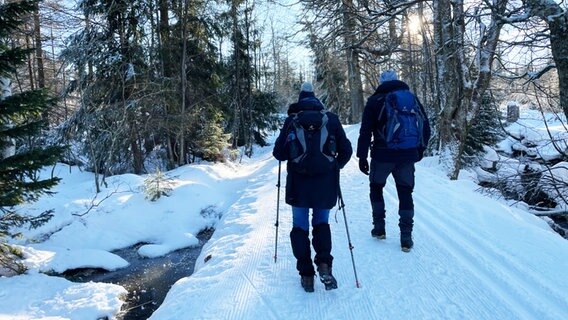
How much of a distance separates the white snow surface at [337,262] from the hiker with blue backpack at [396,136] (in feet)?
2.62

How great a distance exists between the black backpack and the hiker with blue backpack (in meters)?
1.06

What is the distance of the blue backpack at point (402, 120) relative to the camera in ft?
15.3

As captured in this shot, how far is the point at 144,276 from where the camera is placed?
721 cm

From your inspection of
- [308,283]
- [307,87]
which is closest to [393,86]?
[307,87]

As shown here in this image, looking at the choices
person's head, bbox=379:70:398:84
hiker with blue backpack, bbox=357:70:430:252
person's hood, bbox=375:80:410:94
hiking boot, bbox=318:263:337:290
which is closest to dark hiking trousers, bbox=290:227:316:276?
hiking boot, bbox=318:263:337:290

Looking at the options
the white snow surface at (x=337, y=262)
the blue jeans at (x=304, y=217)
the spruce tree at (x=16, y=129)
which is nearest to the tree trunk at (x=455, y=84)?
Result: the white snow surface at (x=337, y=262)

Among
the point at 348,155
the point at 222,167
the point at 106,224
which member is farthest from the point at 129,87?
the point at 348,155

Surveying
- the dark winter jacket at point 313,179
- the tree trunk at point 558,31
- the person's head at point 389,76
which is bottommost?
the dark winter jacket at point 313,179

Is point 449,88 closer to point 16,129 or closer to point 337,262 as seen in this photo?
point 337,262

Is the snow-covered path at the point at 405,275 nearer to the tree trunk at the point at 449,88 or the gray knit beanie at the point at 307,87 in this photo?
the gray knit beanie at the point at 307,87

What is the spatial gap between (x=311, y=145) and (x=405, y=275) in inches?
71.8

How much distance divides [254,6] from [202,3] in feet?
22.3

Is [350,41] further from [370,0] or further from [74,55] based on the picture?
[74,55]

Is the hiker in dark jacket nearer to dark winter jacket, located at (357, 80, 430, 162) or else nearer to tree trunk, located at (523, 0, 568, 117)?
dark winter jacket, located at (357, 80, 430, 162)
